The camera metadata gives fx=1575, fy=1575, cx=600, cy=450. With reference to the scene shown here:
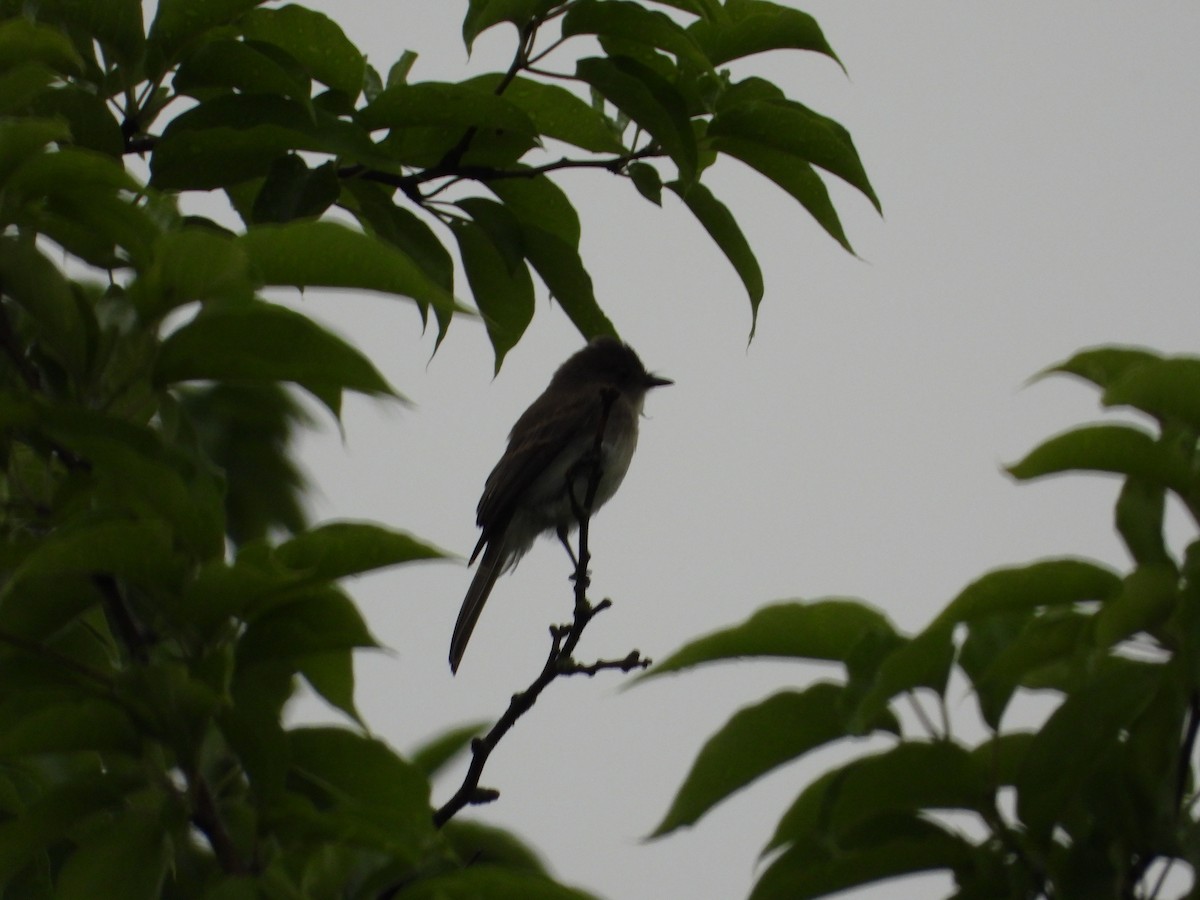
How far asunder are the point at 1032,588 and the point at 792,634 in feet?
1.05

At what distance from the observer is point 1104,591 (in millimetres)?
2076

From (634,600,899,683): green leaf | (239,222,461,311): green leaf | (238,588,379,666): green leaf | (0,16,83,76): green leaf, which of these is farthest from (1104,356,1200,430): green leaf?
(0,16,83,76): green leaf

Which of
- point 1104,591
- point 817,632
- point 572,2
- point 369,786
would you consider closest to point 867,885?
point 817,632

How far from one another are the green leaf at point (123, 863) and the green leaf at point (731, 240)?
5.33ft

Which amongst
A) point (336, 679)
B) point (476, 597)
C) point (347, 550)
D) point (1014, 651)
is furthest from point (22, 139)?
point (476, 597)

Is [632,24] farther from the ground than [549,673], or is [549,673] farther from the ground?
[632,24]

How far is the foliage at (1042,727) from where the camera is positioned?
1991 mm

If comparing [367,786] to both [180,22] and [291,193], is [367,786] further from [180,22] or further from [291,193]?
[180,22]

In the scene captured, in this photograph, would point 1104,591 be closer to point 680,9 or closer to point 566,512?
point 680,9

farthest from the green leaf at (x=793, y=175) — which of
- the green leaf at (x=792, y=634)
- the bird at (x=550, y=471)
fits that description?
the bird at (x=550, y=471)

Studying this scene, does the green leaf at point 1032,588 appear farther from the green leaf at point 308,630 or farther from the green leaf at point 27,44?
the green leaf at point 27,44

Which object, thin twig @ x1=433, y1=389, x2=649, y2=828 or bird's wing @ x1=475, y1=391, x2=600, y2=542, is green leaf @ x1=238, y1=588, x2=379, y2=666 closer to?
thin twig @ x1=433, y1=389, x2=649, y2=828

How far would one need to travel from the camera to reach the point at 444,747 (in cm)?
254

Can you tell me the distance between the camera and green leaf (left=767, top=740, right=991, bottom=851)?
2104 mm
